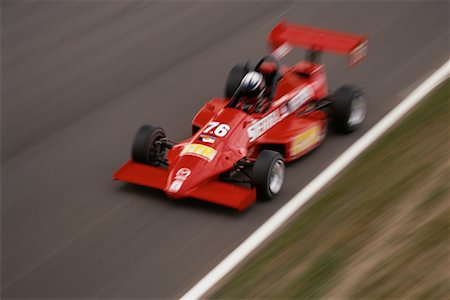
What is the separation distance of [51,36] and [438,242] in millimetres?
9411

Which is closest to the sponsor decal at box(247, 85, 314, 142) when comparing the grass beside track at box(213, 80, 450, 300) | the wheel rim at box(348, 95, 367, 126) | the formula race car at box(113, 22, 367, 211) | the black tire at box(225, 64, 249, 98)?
the formula race car at box(113, 22, 367, 211)

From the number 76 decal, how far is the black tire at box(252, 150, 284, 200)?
61 cm

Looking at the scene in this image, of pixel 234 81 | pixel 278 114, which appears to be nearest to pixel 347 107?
pixel 278 114

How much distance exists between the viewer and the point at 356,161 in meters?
10.6

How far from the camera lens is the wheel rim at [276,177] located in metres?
9.91

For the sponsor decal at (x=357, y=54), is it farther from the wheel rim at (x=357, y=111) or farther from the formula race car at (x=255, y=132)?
the wheel rim at (x=357, y=111)

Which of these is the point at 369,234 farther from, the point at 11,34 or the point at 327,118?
the point at 11,34

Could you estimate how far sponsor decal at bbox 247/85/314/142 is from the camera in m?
10.5

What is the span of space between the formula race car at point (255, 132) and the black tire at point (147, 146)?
0.5 inches

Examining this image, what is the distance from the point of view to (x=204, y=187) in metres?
9.84

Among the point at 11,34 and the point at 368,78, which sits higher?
the point at 11,34

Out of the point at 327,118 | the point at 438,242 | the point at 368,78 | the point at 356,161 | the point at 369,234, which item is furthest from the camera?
the point at 368,78

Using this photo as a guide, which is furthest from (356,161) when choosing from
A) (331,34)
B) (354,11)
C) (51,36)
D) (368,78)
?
(51,36)

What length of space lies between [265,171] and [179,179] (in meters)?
0.95
